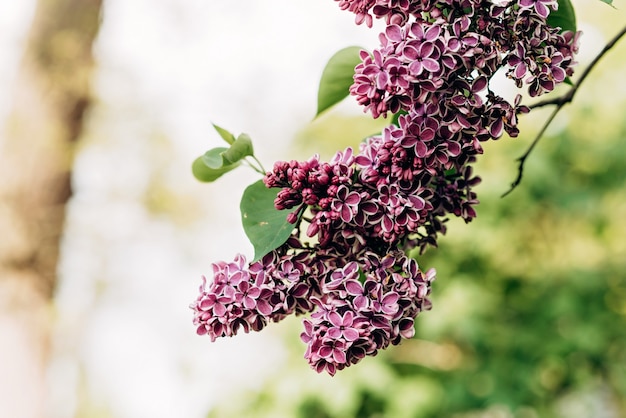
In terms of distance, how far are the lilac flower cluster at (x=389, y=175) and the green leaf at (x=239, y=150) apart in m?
0.07

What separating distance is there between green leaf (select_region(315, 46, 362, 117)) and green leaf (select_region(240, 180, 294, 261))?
0.19 metres

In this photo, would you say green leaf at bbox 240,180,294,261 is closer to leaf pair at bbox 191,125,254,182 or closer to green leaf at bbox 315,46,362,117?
leaf pair at bbox 191,125,254,182

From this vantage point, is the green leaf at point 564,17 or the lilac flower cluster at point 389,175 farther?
the green leaf at point 564,17

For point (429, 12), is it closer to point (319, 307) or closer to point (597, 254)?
point (319, 307)

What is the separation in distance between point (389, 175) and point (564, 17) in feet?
0.79

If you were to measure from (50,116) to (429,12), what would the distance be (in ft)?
10.2

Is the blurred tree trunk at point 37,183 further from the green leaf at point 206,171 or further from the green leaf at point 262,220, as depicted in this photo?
the green leaf at point 262,220

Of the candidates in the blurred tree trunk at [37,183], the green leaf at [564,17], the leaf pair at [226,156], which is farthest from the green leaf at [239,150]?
the blurred tree trunk at [37,183]

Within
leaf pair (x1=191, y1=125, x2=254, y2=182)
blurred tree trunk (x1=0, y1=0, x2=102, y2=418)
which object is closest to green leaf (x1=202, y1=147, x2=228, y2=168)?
leaf pair (x1=191, y1=125, x2=254, y2=182)

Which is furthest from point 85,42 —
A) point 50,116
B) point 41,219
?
point 41,219

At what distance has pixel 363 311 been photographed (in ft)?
1.93

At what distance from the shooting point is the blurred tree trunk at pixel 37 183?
3.32 m

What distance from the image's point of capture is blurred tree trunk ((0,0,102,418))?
3.32 metres

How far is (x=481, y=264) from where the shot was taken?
3152 millimetres
